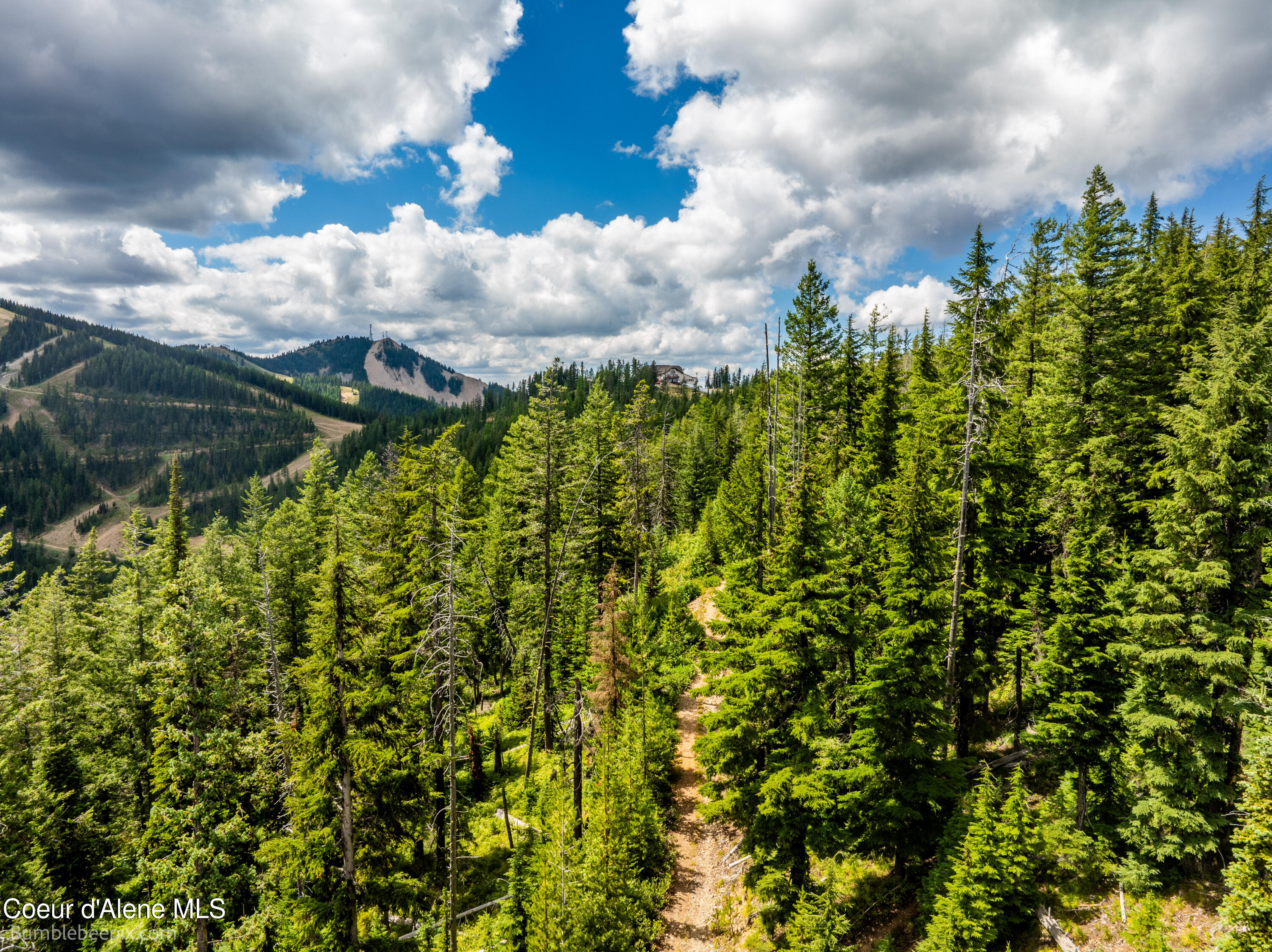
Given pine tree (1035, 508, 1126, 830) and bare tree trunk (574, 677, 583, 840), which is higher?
pine tree (1035, 508, 1126, 830)

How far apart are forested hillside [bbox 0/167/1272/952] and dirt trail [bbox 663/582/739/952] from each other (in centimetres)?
38

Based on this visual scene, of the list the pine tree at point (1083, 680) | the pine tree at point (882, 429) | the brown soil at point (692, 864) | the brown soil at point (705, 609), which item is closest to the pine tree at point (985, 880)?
the pine tree at point (1083, 680)

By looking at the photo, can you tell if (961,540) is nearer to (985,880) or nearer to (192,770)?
(985,880)

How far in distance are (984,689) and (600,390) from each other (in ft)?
105

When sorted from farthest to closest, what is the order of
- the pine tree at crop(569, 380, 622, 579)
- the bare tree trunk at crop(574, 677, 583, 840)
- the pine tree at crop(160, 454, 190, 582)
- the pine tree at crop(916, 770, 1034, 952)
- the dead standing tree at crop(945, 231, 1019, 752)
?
the pine tree at crop(160, 454, 190, 582) → the pine tree at crop(569, 380, 622, 579) → the bare tree trunk at crop(574, 677, 583, 840) → the dead standing tree at crop(945, 231, 1019, 752) → the pine tree at crop(916, 770, 1034, 952)

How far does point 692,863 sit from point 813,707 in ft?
39.6

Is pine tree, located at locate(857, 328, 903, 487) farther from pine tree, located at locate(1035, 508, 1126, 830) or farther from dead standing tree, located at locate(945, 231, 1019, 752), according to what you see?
pine tree, located at locate(1035, 508, 1126, 830)

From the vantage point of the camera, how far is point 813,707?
1658 centimetres

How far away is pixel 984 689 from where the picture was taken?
73.4ft

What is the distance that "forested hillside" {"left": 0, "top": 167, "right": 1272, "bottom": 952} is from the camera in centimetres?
1514

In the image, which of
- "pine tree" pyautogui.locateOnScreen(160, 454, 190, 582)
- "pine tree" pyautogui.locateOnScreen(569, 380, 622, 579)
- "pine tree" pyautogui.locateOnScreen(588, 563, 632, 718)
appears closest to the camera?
"pine tree" pyautogui.locateOnScreen(588, 563, 632, 718)

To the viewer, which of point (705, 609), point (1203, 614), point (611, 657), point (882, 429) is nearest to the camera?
point (1203, 614)

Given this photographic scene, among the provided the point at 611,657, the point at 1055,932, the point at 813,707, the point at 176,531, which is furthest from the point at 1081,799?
the point at 176,531

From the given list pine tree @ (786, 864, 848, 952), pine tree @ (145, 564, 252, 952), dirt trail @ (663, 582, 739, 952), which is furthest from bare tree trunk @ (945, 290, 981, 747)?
pine tree @ (145, 564, 252, 952)
